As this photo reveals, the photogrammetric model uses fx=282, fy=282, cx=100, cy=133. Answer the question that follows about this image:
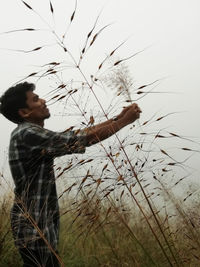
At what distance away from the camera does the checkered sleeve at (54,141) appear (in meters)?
1.24

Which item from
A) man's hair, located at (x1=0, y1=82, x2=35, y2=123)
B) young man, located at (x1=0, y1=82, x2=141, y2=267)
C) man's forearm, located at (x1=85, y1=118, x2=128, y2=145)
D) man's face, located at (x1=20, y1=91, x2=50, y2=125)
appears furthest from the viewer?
man's hair, located at (x1=0, y1=82, x2=35, y2=123)

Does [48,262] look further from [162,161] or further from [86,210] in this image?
[162,161]

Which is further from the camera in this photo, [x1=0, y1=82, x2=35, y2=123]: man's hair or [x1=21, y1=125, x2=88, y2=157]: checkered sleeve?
[x1=0, y1=82, x2=35, y2=123]: man's hair

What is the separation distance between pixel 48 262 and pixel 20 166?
528mm

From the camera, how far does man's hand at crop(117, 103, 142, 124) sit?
1223mm

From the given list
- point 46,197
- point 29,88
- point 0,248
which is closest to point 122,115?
point 46,197

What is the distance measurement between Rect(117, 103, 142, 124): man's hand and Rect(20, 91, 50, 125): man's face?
66 cm

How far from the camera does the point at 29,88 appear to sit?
76.7 inches

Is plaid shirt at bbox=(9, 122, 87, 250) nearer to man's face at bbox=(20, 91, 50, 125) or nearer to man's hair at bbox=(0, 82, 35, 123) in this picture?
man's face at bbox=(20, 91, 50, 125)

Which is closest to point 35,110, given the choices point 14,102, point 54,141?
point 14,102

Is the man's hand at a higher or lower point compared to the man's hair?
lower

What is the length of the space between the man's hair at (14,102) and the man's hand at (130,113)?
2.82ft

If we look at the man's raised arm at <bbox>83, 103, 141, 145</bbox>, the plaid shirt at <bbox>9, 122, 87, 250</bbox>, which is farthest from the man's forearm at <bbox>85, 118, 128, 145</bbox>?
the plaid shirt at <bbox>9, 122, 87, 250</bbox>

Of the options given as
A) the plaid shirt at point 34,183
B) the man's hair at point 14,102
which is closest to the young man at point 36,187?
the plaid shirt at point 34,183
